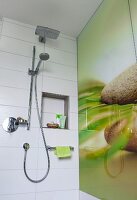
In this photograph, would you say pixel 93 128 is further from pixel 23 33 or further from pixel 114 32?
pixel 23 33

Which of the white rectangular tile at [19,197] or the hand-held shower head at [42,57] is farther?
the hand-held shower head at [42,57]

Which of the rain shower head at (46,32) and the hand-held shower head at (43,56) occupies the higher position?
the rain shower head at (46,32)

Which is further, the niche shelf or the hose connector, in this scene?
the niche shelf

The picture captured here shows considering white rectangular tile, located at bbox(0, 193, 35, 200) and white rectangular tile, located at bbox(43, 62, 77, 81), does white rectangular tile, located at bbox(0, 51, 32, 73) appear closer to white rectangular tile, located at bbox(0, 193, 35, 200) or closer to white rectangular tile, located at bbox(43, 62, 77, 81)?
white rectangular tile, located at bbox(43, 62, 77, 81)

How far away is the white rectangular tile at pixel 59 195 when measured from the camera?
1.58 meters

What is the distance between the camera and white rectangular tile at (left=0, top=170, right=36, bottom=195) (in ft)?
4.88

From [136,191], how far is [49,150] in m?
0.88

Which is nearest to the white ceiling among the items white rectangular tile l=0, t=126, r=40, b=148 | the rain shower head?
the rain shower head

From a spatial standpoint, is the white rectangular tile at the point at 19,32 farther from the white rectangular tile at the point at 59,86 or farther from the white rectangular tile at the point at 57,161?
the white rectangular tile at the point at 57,161

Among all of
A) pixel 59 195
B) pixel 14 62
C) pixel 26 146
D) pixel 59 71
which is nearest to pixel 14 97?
pixel 14 62

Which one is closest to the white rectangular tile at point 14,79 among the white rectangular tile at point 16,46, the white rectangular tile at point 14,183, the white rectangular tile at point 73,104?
the white rectangular tile at point 16,46

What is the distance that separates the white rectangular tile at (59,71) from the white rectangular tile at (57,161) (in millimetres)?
784

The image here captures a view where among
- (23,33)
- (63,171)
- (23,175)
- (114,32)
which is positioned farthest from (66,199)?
(23,33)

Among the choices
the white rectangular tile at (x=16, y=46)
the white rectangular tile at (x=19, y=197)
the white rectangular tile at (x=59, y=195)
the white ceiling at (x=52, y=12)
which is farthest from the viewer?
the white rectangular tile at (x=16, y=46)
